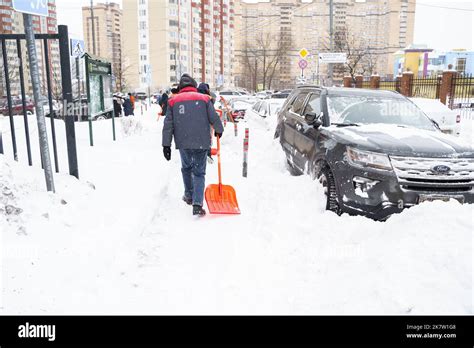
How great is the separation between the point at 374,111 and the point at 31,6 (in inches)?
197

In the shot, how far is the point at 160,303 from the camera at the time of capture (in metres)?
3.31

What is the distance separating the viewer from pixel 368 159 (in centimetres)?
474

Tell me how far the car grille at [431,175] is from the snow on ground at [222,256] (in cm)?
56

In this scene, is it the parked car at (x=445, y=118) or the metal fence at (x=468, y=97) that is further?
the metal fence at (x=468, y=97)

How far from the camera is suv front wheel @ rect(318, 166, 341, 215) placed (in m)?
5.02

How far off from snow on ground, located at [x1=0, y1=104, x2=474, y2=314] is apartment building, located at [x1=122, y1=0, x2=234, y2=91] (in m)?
70.9

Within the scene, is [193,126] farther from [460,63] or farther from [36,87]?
[460,63]

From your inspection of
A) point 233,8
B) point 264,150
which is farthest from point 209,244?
point 233,8

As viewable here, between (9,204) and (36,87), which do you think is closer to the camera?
(9,204)

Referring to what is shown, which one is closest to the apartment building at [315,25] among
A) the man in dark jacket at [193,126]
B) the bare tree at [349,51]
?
the bare tree at [349,51]

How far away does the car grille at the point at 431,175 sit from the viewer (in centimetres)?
452

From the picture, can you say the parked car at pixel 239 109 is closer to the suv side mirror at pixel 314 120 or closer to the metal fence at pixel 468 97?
the metal fence at pixel 468 97

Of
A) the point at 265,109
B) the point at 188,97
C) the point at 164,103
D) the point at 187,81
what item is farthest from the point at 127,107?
the point at 188,97
